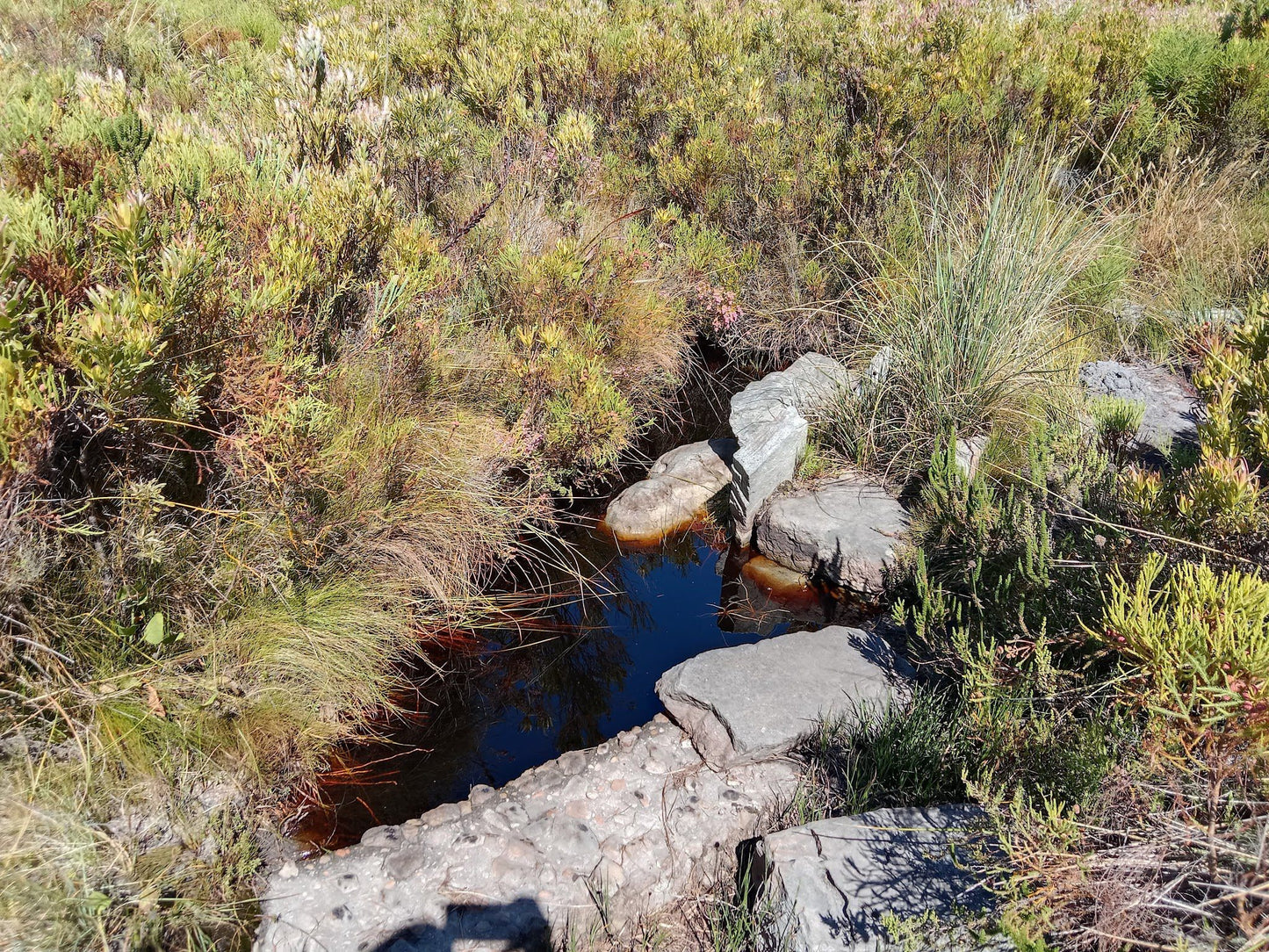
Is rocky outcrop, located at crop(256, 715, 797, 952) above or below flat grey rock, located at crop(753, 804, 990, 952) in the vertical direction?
below

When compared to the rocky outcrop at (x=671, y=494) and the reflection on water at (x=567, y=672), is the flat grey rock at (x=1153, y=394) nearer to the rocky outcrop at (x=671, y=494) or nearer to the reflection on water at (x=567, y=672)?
the reflection on water at (x=567, y=672)

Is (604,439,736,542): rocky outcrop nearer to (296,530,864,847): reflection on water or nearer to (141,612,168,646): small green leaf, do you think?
(296,530,864,847): reflection on water

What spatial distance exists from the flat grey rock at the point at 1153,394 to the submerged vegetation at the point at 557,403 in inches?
8.8

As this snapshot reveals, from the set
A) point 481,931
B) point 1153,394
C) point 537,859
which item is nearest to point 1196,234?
point 1153,394

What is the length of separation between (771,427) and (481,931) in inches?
119

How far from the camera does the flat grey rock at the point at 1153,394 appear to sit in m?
4.46

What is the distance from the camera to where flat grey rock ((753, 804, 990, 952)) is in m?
2.21

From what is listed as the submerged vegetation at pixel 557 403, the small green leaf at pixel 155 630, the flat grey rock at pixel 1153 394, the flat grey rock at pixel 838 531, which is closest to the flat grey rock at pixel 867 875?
the submerged vegetation at pixel 557 403

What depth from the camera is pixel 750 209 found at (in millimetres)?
6648

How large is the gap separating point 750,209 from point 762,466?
3028 millimetres

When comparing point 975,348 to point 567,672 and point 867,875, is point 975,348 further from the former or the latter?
point 867,875

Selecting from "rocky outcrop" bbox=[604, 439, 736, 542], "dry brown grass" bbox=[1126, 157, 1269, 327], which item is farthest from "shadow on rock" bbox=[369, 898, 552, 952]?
"dry brown grass" bbox=[1126, 157, 1269, 327]

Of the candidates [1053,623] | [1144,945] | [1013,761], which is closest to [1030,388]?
[1053,623]

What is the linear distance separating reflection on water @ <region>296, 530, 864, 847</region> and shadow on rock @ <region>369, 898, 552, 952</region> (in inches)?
21.2
